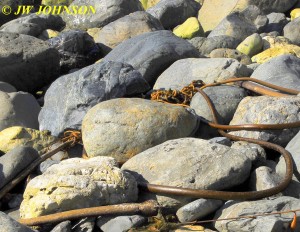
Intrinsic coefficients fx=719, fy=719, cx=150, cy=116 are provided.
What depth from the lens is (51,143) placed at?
6734 millimetres

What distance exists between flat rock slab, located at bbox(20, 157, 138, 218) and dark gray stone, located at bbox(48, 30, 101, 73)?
15.9ft

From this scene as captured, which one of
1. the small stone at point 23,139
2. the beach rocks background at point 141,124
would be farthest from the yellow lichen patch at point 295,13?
the small stone at point 23,139

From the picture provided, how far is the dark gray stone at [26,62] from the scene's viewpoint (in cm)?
890

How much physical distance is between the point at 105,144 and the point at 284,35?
5889mm

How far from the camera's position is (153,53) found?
8.12 meters

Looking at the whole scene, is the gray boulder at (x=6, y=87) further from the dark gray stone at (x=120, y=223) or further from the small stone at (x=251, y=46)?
the dark gray stone at (x=120, y=223)

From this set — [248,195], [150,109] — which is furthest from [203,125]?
[248,195]

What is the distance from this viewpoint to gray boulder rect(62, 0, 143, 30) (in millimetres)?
12578

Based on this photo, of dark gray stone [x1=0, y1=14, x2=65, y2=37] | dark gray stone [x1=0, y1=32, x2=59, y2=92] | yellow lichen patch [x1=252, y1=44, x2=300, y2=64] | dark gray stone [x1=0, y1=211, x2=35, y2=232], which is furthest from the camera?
dark gray stone [x1=0, y1=14, x2=65, y2=37]

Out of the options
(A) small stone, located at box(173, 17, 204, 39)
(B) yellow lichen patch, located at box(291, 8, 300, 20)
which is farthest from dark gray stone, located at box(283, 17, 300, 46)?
(A) small stone, located at box(173, 17, 204, 39)

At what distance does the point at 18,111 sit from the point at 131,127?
1989 millimetres

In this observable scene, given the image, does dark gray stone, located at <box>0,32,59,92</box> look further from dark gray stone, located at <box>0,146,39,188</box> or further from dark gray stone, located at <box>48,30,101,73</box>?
dark gray stone, located at <box>0,146,39,188</box>

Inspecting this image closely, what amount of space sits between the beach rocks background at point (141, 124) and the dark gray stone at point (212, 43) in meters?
0.02

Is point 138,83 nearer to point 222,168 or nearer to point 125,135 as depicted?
point 125,135
